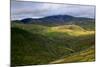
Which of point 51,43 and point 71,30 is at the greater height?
point 71,30

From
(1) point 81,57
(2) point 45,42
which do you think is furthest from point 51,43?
(1) point 81,57

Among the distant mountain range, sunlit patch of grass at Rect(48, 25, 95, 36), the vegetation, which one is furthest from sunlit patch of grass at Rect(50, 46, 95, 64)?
the distant mountain range

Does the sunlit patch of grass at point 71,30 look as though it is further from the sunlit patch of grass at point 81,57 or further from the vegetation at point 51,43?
the sunlit patch of grass at point 81,57

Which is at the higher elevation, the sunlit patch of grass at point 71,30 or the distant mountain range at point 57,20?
the distant mountain range at point 57,20

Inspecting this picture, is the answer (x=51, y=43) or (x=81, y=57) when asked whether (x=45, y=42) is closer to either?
(x=51, y=43)

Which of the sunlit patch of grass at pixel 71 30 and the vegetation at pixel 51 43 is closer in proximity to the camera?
the vegetation at pixel 51 43

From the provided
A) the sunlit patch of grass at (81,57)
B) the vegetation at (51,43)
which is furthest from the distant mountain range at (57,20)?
the sunlit patch of grass at (81,57)
